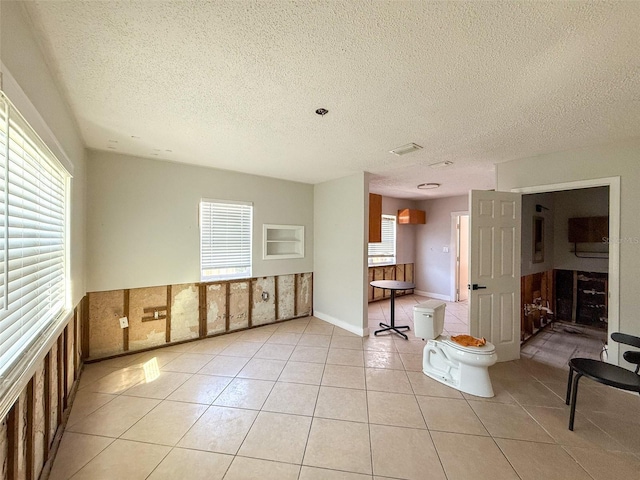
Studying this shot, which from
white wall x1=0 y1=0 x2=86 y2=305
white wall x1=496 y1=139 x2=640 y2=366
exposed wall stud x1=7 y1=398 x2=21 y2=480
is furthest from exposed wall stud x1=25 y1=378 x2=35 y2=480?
white wall x1=496 y1=139 x2=640 y2=366

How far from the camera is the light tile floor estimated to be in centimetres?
162

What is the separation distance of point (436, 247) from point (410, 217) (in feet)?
3.39

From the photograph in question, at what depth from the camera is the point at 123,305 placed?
10.4 feet

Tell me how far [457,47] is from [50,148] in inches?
93.1

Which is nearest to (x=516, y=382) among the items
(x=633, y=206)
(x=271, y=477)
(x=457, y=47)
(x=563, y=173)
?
(x=633, y=206)

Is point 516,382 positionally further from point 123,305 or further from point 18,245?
point 123,305

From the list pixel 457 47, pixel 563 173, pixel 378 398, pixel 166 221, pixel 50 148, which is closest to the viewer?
pixel 457 47

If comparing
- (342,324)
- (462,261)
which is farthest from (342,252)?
(462,261)

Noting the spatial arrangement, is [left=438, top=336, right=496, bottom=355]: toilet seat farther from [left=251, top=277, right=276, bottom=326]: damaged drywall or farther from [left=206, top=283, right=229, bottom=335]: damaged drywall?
[left=206, top=283, right=229, bottom=335]: damaged drywall

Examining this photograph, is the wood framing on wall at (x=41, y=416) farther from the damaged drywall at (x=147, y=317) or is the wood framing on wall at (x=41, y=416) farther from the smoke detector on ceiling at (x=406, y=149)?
the smoke detector on ceiling at (x=406, y=149)

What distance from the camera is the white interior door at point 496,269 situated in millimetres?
2952

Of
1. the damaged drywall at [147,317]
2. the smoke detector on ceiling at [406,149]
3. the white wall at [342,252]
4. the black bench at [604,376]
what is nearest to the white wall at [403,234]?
the white wall at [342,252]

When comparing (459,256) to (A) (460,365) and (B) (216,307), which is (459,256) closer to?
(A) (460,365)

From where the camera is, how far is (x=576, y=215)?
14.4ft
